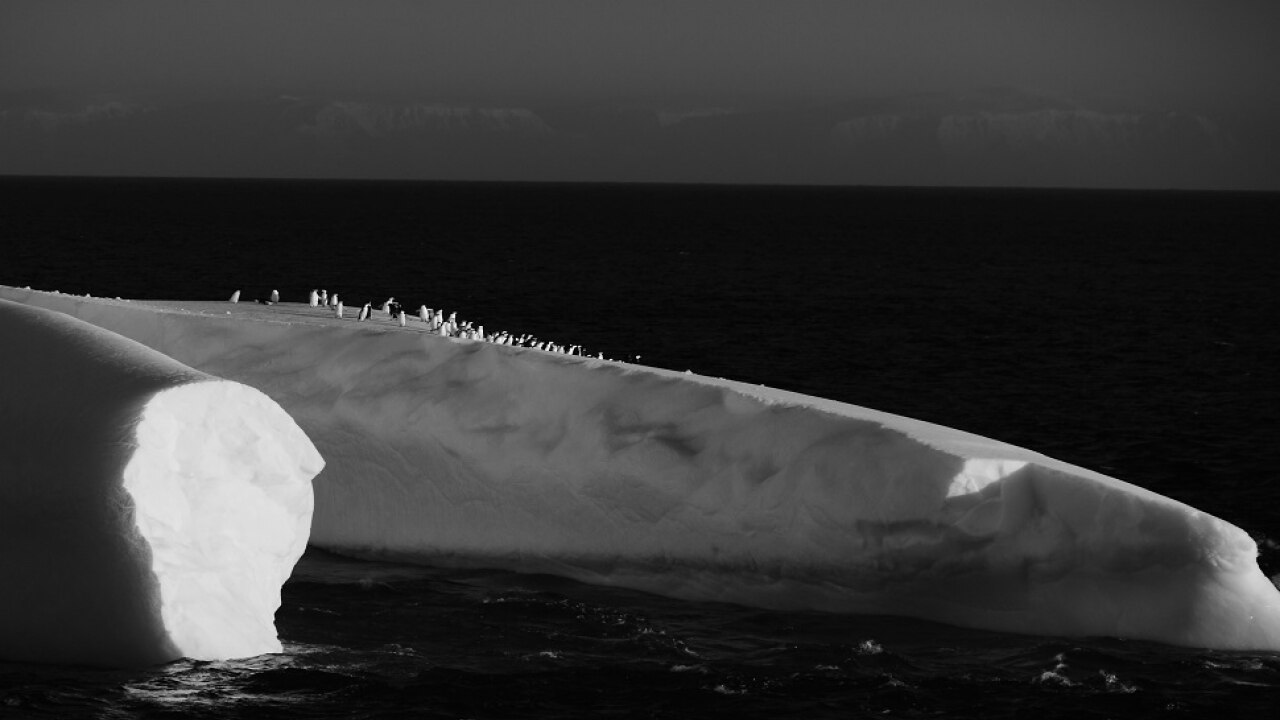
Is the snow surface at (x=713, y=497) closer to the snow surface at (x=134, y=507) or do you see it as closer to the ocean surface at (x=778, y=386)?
the ocean surface at (x=778, y=386)

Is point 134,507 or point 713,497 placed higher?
point 713,497

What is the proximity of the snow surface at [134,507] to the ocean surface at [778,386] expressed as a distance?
0.54m

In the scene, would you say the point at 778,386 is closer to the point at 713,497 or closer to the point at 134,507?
the point at 713,497

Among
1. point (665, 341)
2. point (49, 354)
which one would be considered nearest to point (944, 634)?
point (49, 354)

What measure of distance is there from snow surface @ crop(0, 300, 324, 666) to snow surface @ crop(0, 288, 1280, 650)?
16.8 feet

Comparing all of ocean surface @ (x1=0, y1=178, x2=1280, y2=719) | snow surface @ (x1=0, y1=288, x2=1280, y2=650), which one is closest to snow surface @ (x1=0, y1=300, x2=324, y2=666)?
ocean surface @ (x1=0, y1=178, x2=1280, y2=719)

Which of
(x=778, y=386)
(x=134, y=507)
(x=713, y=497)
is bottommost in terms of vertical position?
(x=134, y=507)

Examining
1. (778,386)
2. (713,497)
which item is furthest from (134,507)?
(778,386)

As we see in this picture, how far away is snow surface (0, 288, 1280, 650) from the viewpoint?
2108 cm

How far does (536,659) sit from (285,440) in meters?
4.21

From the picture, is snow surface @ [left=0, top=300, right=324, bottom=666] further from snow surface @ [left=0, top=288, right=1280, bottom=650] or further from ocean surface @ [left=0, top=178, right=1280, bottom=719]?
snow surface @ [left=0, top=288, right=1280, bottom=650]

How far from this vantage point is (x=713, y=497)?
2317 centimetres

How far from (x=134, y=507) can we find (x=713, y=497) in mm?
8485

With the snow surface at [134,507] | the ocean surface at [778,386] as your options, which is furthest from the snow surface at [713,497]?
the snow surface at [134,507]
